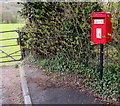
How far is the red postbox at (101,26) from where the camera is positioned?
3.60m

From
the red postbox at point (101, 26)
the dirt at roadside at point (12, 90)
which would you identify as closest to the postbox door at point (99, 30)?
the red postbox at point (101, 26)

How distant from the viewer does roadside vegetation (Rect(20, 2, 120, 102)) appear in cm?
391

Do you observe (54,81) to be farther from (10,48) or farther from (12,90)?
(10,48)

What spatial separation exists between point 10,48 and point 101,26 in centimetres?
597

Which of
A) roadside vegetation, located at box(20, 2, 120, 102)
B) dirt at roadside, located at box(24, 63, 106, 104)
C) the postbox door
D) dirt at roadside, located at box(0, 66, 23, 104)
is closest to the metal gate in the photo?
roadside vegetation, located at box(20, 2, 120, 102)

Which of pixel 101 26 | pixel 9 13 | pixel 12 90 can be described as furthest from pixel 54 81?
pixel 9 13

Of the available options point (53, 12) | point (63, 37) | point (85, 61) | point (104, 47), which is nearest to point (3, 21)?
point (53, 12)

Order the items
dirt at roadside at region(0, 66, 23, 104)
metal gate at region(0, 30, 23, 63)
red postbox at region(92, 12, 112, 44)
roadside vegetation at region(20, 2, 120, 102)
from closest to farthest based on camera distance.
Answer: red postbox at region(92, 12, 112, 44), roadside vegetation at region(20, 2, 120, 102), dirt at roadside at region(0, 66, 23, 104), metal gate at region(0, 30, 23, 63)

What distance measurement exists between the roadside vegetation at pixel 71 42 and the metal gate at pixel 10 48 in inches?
32.2

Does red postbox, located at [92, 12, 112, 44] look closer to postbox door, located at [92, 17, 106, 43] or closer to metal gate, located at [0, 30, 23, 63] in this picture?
postbox door, located at [92, 17, 106, 43]

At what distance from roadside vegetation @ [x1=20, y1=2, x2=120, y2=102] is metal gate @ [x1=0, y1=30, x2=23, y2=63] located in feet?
2.68

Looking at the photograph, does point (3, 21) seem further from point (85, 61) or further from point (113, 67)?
point (113, 67)

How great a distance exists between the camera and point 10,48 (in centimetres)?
816

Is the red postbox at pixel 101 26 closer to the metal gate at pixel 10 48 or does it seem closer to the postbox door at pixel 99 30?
the postbox door at pixel 99 30
